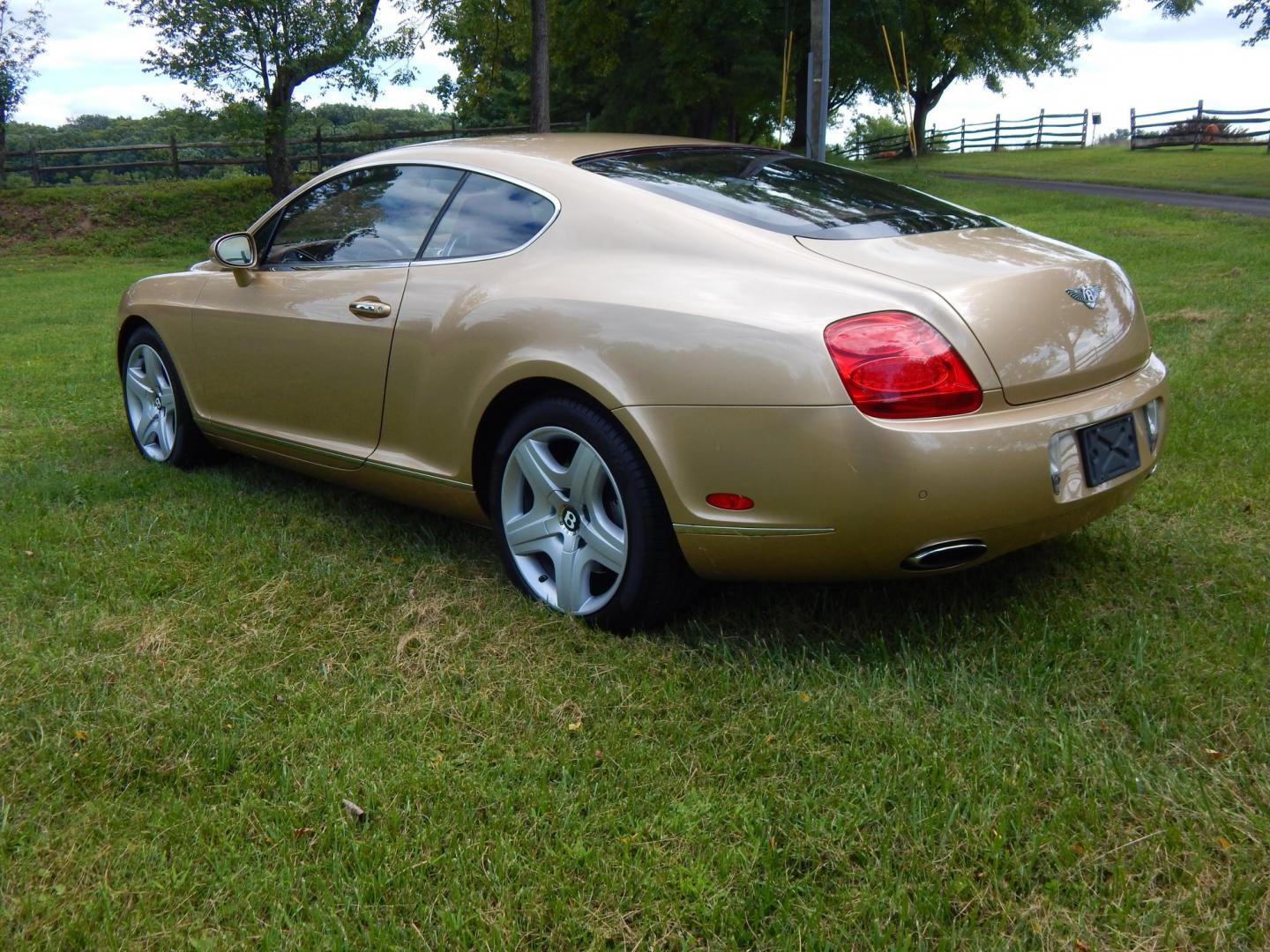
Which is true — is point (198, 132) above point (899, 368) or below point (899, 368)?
above

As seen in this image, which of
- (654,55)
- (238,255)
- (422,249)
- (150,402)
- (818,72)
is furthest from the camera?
(654,55)

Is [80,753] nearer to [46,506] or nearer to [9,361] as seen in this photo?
[46,506]

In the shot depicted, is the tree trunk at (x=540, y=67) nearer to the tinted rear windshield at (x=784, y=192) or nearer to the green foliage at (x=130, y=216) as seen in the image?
the green foliage at (x=130, y=216)

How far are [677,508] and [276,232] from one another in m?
2.43

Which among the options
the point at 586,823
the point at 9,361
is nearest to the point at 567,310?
the point at 586,823

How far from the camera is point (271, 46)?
19.8 meters

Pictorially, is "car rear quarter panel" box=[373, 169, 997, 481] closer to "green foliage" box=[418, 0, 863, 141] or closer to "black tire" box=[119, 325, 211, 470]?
"black tire" box=[119, 325, 211, 470]

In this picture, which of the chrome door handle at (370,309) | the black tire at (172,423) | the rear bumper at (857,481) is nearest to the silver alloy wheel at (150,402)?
the black tire at (172,423)

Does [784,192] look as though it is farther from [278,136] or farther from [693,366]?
[278,136]

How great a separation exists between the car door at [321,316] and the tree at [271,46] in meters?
16.7

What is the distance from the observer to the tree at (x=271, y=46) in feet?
63.5

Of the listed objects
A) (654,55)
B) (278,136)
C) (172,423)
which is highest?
(654,55)

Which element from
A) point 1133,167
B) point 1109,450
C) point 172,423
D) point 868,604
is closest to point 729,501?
point 868,604

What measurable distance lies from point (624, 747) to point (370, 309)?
1.86 m
